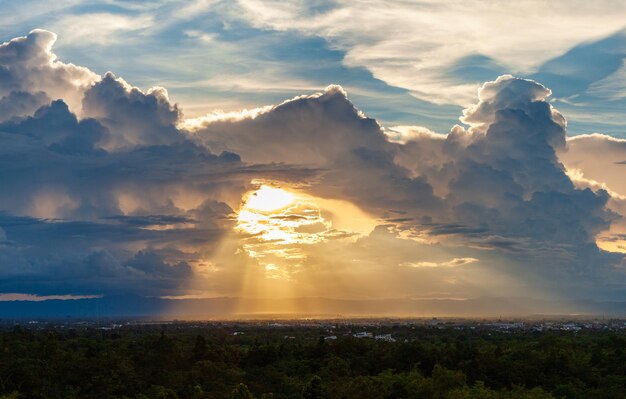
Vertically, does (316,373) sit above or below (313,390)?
above

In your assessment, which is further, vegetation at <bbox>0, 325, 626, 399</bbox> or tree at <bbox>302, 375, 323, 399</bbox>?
tree at <bbox>302, 375, 323, 399</bbox>

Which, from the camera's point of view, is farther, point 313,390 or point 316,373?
point 316,373

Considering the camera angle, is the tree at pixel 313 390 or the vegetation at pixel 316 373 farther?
the tree at pixel 313 390

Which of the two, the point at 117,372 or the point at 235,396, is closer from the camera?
the point at 235,396

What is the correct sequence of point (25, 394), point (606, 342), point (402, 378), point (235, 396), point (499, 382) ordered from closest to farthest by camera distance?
point (235, 396), point (25, 394), point (402, 378), point (499, 382), point (606, 342)

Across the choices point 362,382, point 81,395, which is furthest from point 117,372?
point 362,382

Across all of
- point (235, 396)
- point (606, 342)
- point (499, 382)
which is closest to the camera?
point (235, 396)

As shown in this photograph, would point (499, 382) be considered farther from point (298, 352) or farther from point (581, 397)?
point (298, 352)
